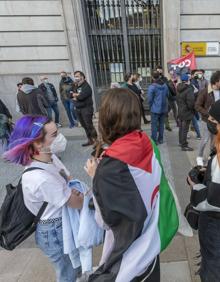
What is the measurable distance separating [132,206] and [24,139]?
87cm

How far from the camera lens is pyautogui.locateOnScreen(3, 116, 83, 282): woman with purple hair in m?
1.59

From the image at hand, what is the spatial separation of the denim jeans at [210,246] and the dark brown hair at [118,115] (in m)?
0.86

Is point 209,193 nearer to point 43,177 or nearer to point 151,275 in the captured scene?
point 151,275

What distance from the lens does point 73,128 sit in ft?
26.8

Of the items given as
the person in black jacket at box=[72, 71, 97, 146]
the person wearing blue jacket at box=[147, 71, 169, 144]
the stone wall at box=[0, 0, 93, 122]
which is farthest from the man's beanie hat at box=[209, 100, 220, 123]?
the stone wall at box=[0, 0, 93, 122]

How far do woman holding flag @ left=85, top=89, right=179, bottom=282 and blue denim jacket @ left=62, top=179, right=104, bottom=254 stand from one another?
0.25m

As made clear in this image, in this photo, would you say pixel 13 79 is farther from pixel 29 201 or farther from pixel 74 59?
pixel 29 201

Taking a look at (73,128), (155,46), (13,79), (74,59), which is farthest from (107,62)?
(13,79)

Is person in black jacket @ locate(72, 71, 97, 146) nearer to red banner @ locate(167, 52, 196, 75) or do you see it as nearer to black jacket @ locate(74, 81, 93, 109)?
black jacket @ locate(74, 81, 93, 109)

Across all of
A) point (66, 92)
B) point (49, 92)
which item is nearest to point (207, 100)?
point (66, 92)

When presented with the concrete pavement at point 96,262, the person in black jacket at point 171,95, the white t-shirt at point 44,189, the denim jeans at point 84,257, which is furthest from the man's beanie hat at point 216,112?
the person in black jacket at point 171,95

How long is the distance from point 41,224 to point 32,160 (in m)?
0.48

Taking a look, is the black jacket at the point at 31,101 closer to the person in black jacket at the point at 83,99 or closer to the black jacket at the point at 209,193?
the person in black jacket at the point at 83,99

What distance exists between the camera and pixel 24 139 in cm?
162
